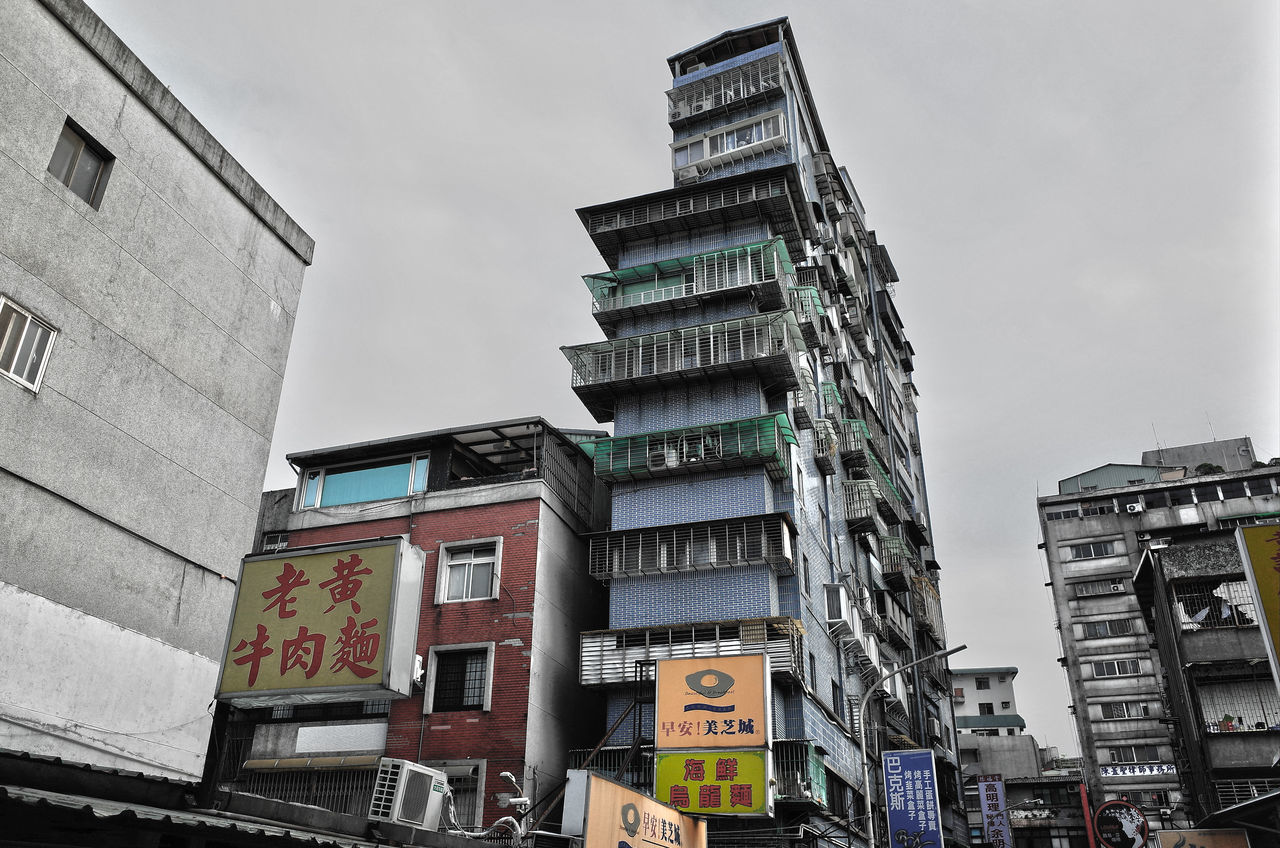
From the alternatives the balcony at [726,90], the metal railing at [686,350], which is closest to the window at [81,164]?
the metal railing at [686,350]

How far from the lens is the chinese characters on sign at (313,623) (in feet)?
36.7

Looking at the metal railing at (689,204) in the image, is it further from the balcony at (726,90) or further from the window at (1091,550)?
the window at (1091,550)

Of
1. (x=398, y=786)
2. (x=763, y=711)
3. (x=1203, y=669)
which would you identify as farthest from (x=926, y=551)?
(x=398, y=786)

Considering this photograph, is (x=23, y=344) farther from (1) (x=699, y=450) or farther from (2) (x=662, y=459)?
(1) (x=699, y=450)

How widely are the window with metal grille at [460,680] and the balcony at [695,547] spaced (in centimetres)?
483

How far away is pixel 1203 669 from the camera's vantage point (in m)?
38.9

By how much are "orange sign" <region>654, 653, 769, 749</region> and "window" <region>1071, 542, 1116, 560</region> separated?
224 ft

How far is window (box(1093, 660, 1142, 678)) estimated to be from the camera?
75062 millimetres

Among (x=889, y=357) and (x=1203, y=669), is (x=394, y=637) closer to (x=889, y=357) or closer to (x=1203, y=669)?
(x=1203, y=669)

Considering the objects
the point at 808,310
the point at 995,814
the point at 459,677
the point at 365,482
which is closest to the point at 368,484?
the point at 365,482

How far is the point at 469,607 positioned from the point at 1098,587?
65.8m

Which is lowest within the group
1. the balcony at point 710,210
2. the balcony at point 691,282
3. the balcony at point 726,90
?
the balcony at point 691,282

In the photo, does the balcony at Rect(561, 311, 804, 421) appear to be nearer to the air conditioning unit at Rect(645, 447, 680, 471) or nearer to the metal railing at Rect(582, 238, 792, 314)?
the metal railing at Rect(582, 238, 792, 314)

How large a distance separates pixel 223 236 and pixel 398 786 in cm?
1017
